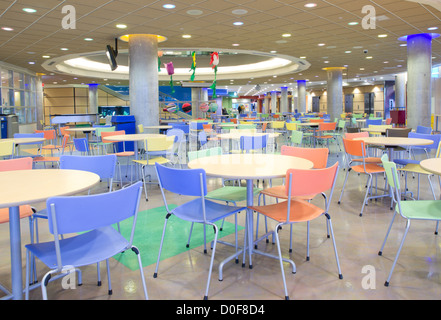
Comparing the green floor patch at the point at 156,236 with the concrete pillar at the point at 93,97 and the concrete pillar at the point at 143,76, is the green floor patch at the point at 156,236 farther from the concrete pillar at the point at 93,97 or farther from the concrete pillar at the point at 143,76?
the concrete pillar at the point at 93,97

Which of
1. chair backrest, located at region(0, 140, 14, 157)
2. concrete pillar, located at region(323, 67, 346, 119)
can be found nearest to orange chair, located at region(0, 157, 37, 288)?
chair backrest, located at region(0, 140, 14, 157)

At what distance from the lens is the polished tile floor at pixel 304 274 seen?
2.47 metres

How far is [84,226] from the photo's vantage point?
5.82 feet

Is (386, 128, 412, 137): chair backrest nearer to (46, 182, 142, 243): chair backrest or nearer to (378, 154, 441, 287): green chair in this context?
(378, 154, 441, 287): green chair

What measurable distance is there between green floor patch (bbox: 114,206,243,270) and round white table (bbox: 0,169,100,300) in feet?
3.04

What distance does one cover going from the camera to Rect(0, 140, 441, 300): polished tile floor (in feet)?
8.09

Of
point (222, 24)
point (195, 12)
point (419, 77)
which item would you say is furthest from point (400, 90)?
point (195, 12)

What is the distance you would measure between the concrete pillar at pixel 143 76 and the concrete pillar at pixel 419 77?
22.4ft

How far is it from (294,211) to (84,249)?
59.0 inches

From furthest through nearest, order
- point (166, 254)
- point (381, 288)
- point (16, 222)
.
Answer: point (166, 254), point (381, 288), point (16, 222)

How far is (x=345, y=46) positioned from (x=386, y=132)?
5.56 meters

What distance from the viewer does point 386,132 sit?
6.68 m

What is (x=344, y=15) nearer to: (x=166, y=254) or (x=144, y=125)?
(x=144, y=125)

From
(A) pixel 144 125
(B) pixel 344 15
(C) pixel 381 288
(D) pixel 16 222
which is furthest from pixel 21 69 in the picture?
(C) pixel 381 288
